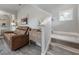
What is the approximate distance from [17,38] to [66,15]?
3.52 ft

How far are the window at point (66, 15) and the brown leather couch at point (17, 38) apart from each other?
724 millimetres

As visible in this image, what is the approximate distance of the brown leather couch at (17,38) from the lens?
6.77 ft

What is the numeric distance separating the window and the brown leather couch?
0.72 metres

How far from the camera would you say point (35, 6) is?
6.88ft

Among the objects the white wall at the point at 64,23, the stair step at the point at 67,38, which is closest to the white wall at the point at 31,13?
the white wall at the point at 64,23

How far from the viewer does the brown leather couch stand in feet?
6.77

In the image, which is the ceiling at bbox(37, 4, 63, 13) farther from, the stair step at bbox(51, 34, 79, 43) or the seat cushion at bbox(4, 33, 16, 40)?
the seat cushion at bbox(4, 33, 16, 40)

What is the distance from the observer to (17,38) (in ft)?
6.91

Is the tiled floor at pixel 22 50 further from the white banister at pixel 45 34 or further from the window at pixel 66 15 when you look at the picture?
the window at pixel 66 15

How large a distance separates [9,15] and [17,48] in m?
0.67
